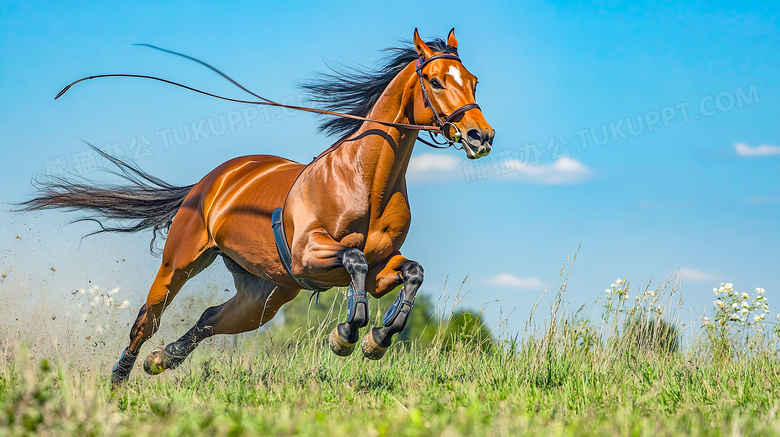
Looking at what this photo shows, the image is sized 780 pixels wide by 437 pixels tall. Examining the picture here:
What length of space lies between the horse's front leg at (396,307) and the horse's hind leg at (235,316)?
1.50 meters

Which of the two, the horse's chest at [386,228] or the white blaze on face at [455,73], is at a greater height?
the white blaze on face at [455,73]

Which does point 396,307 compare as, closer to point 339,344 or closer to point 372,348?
point 372,348

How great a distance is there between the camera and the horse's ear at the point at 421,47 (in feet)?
16.0

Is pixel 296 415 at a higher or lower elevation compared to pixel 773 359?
lower

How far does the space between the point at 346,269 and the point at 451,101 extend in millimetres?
1368

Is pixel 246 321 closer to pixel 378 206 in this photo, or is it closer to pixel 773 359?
pixel 378 206

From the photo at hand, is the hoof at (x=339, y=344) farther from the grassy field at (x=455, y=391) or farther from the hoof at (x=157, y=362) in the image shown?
the hoof at (x=157, y=362)

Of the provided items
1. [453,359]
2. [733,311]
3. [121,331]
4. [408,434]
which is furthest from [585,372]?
[121,331]

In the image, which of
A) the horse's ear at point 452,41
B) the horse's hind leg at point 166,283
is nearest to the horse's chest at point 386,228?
the horse's ear at point 452,41

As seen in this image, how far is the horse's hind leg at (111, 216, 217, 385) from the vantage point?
6188mm

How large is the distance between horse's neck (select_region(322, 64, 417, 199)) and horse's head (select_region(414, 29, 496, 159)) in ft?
0.53

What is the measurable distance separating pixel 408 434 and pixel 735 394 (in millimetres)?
2771

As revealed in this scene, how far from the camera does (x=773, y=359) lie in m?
5.75

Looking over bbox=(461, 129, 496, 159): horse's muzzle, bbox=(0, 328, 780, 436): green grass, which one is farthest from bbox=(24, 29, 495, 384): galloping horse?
bbox=(0, 328, 780, 436): green grass
